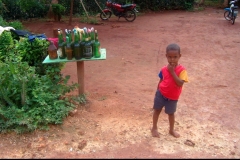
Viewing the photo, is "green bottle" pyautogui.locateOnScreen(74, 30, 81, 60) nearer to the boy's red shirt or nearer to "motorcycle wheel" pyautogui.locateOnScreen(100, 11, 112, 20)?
the boy's red shirt

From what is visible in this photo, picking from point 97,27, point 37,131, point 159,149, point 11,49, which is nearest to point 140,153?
point 159,149

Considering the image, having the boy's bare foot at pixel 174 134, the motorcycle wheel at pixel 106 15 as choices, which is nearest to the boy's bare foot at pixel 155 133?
the boy's bare foot at pixel 174 134

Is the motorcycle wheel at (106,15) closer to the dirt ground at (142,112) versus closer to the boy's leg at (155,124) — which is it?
the dirt ground at (142,112)

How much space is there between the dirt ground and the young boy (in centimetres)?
33

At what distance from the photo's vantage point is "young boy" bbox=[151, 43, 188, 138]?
2721 millimetres

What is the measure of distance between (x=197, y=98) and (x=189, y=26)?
630 cm

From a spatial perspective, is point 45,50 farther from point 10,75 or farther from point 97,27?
point 97,27

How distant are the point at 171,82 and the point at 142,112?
41.9 inches

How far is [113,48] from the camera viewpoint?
7.21 metres

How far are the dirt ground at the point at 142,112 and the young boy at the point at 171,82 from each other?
330 millimetres

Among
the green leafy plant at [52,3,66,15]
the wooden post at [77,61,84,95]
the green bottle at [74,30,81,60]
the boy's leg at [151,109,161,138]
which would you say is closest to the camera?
the boy's leg at [151,109,161,138]

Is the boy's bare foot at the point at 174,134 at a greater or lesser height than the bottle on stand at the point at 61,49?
lesser

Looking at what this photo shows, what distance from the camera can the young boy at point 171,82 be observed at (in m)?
2.72

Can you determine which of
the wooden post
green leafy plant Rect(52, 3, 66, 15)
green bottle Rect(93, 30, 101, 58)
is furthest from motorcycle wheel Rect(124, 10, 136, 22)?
green bottle Rect(93, 30, 101, 58)
